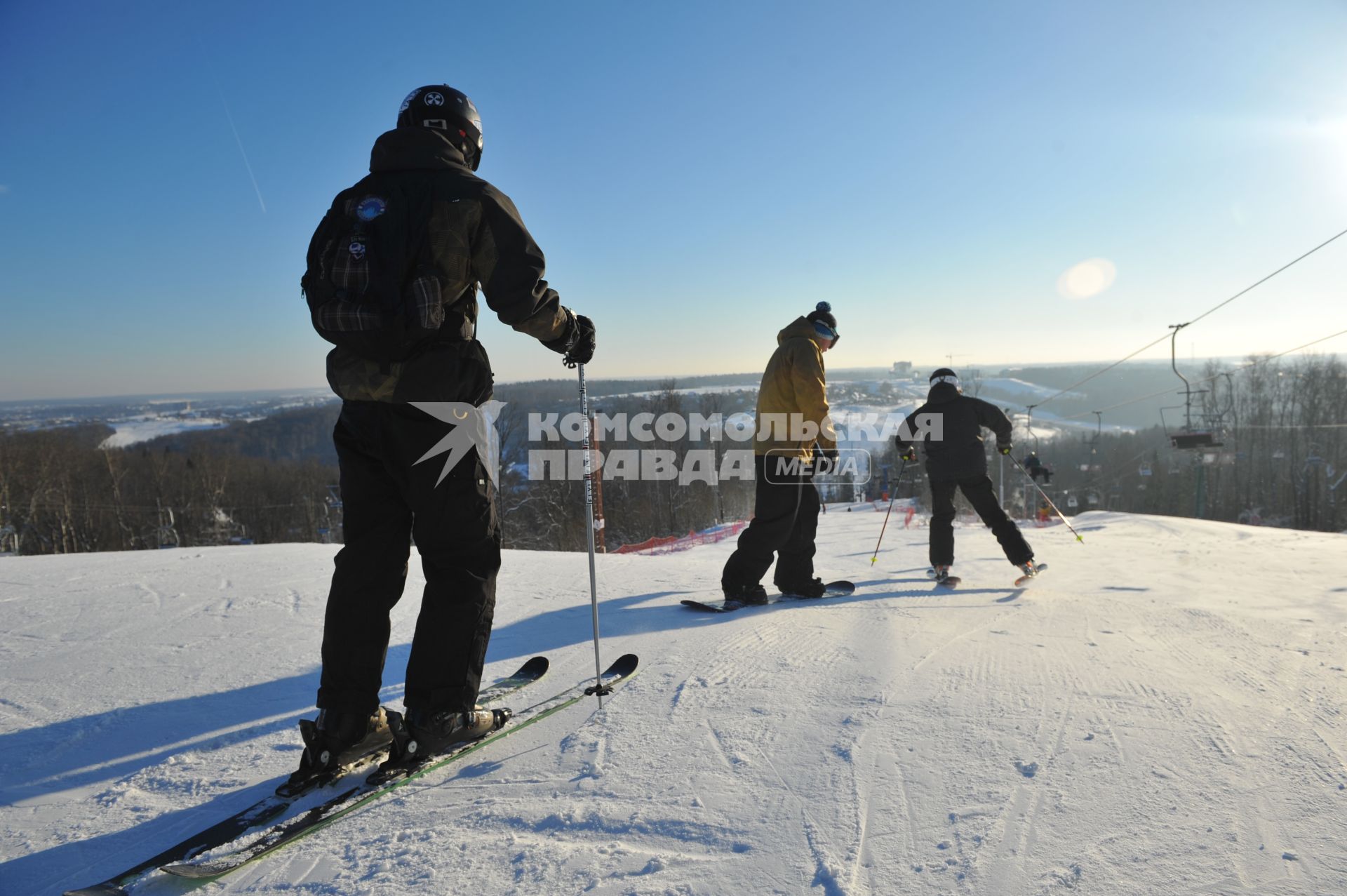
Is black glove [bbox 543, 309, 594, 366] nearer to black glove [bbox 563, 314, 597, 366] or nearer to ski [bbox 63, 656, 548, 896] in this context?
black glove [bbox 563, 314, 597, 366]

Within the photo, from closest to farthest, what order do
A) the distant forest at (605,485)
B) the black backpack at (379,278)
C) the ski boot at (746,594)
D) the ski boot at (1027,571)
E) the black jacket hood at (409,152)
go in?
the black backpack at (379,278)
the black jacket hood at (409,152)
the ski boot at (746,594)
the ski boot at (1027,571)
the distant forest at (605,485)

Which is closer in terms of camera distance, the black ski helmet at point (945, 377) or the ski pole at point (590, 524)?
the ski pole at point (590, 524)

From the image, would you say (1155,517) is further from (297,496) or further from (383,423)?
(297,496)

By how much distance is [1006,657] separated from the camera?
9.12 feet

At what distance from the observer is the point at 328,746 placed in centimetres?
191

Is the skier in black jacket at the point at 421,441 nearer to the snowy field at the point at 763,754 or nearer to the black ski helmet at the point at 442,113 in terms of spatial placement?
the black ski helmet at the point at 442,113

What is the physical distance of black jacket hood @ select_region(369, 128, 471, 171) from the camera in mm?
1931

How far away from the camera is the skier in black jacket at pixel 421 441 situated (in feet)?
6.15

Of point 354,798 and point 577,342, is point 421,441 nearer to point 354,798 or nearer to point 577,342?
point 577,342

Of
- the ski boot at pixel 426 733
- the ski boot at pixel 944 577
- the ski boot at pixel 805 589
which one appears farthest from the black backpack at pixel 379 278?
the ski boot at pixel 944 577

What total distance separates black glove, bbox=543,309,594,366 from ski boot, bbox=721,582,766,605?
2.18 meters

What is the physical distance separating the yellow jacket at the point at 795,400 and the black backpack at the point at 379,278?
2764mm

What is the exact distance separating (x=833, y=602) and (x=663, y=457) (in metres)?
46.3

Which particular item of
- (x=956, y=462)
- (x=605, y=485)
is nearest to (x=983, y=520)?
(x=956, y=462)
